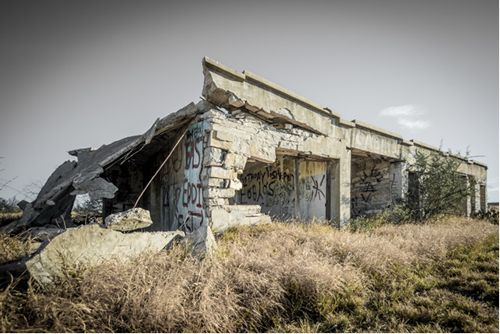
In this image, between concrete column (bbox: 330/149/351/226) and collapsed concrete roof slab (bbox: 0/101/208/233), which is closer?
collapsed concrete roof slab (bbox: 0/101/208/233)

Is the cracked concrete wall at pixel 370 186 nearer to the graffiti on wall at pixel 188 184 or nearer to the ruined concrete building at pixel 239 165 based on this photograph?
the ruined concrete building at pixel 239 165

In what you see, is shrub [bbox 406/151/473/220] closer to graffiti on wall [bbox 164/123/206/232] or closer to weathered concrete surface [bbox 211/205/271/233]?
weathered concrete surface [bbox 211/205/271/233]

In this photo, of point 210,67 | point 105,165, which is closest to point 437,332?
point 210,67

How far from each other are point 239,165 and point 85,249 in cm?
306

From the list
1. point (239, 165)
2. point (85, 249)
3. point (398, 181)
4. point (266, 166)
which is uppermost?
point (266, 166)

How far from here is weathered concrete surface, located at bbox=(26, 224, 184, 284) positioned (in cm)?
246

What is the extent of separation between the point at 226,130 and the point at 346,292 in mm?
3469

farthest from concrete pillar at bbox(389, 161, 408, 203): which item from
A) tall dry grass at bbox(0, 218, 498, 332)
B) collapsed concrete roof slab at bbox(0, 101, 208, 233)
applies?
collapsed concrete roof slab at bbox(0, 101, 208, 233)

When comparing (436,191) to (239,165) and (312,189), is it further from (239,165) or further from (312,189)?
(239,165)

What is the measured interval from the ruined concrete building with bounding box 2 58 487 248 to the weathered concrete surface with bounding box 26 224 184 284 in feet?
2.61

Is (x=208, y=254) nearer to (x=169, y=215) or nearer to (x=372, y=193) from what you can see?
(x=169, y=215)

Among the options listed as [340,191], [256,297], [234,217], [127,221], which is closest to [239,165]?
[234,217]

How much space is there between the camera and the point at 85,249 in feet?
9.15

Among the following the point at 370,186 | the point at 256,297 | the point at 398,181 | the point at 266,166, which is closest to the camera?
the point at 256,297
